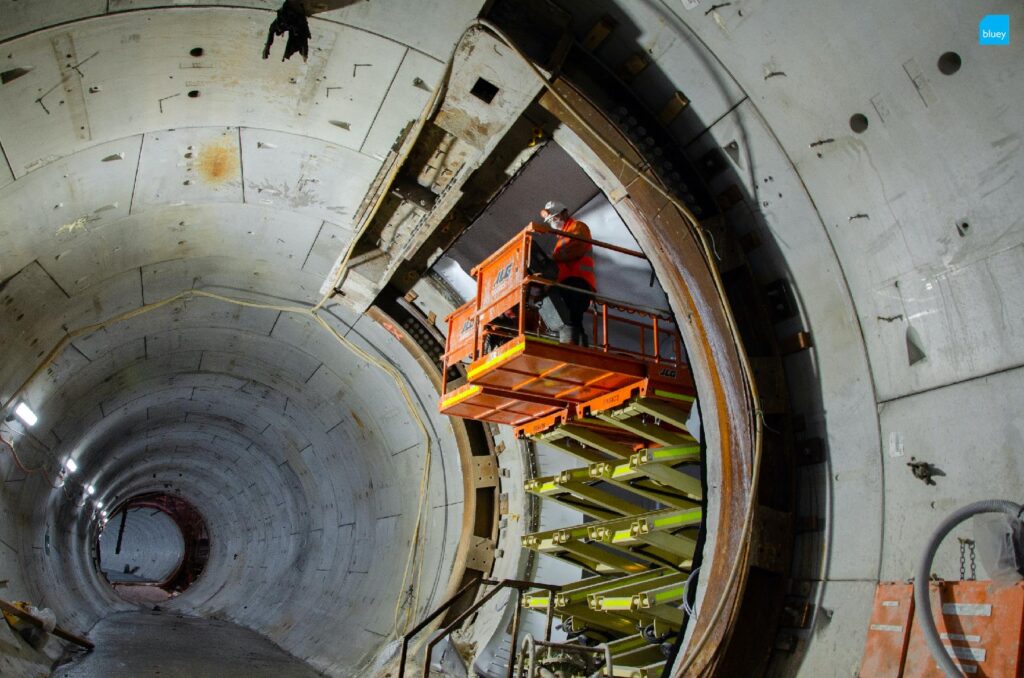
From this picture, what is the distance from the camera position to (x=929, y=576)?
3.64 m

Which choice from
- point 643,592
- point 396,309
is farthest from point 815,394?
point 396,309

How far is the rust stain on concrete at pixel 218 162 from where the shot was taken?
696 centimetres

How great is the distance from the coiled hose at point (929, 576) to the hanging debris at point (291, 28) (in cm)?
462

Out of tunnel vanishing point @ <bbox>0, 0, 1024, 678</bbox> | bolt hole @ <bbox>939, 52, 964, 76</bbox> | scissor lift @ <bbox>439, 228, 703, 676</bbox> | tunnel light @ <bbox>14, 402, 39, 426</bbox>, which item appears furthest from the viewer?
tunnel light @ <bbox>14, 402, 39, 426</bbox>

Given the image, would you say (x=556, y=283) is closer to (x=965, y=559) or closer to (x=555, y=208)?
(x=555, y=208)

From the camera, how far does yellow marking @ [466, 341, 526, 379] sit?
5910mm

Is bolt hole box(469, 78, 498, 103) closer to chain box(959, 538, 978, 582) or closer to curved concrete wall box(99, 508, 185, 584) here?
chain box(959, 538, 978, 582)

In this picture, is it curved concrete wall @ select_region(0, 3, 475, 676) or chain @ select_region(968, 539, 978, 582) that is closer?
chain @ select_region(968, 539, 978, 582)

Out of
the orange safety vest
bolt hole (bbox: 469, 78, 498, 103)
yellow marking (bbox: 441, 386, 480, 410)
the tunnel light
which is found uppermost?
bolt hole (bbox: 469, 78, 498, 103)

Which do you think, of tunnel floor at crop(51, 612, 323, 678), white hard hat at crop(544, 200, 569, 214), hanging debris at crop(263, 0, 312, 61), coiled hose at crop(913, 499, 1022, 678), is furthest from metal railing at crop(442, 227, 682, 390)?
tunnel floor at crop(51, 612, 323, 678)

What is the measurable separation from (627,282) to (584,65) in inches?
94.5

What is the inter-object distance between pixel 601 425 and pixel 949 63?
437cm

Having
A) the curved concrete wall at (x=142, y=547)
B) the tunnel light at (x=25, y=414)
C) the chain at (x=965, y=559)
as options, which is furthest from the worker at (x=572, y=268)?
the curved concrete wall at (x=142, y=547)

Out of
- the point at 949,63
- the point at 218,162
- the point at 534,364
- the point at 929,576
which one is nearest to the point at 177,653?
the point at 218,162
